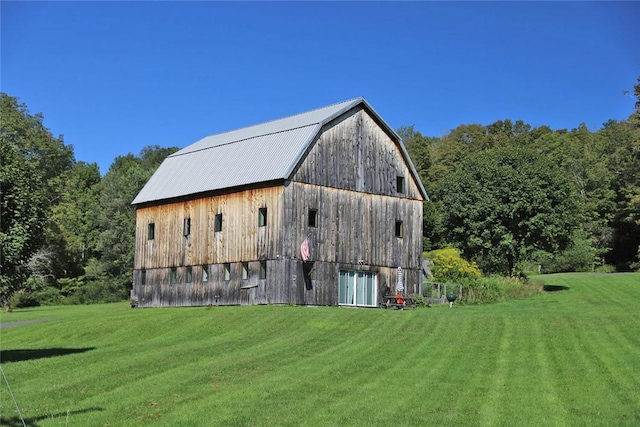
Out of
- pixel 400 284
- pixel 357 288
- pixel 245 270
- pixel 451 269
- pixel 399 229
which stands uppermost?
pixel 399 229

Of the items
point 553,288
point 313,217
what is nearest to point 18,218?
point 313,217

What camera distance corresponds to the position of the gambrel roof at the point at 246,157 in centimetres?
4353

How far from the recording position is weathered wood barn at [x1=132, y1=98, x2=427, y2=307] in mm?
42688

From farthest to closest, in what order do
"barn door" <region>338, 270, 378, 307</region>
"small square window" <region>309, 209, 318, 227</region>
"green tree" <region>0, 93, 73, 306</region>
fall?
"barn door" <region>338, 270, 378, 307</region> → "small square window" <region>309, 209, 318, 227</region> → "green tree" <region>0, 93, 73, 306</region>

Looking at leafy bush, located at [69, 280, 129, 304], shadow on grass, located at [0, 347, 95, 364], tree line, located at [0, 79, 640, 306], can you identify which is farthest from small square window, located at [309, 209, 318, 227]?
leafy bush, located at [69, 280, 129, 304]

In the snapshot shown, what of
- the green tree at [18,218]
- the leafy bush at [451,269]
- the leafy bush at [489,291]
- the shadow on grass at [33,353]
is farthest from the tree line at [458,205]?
the leafy bush at [489,291]

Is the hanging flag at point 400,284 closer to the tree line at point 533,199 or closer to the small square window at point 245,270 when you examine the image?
the small square window at point 245,270

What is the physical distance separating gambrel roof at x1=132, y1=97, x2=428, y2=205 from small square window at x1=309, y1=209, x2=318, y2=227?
8.46 ft

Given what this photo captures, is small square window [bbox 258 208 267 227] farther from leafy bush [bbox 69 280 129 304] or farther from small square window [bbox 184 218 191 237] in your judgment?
leafy bush [bbox 69 280 129 304]

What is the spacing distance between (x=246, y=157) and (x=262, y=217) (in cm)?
468

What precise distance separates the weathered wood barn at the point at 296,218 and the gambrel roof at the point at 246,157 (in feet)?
0.28

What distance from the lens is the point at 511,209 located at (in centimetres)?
5878

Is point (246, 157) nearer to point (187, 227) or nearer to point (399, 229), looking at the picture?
point (187, 227)

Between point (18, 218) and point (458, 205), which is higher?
point (458, 205)
